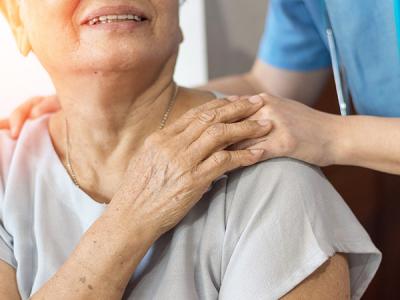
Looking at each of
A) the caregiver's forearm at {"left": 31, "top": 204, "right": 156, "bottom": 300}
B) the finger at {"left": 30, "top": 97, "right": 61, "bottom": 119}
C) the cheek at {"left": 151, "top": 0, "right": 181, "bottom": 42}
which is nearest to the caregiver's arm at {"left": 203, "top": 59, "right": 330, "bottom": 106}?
the finger at {"left": 30, "top": 97, "right": 61, "bottom": 119}

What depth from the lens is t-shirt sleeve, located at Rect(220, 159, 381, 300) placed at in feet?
3.74

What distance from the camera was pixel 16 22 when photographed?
1424 millimetres

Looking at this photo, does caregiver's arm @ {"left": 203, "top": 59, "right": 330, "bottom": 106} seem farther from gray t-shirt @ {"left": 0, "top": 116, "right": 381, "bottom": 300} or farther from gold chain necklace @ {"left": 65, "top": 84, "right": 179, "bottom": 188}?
gray t-shirt @ {"left": 0, "top": 116, "right": 381, "bottom": 300}

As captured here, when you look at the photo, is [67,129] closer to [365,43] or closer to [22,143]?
[22,143]

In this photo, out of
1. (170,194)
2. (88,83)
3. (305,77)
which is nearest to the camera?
(170,194)

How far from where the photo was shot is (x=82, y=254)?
118cm

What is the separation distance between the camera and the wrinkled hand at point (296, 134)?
1209mm

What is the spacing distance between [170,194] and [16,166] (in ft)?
→ 1.36

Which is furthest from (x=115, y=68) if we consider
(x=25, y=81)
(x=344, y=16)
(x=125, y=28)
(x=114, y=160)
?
(x=25, y=81)

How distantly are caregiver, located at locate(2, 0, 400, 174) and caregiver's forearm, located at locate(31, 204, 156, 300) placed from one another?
278 mm

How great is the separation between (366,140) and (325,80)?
0.68 metres

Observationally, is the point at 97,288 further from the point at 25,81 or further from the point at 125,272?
the point at 25,81

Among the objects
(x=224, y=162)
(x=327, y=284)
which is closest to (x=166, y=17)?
(x=224, y=162)

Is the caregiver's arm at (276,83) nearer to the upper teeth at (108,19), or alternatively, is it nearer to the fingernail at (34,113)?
the fingernail at (34,113)
